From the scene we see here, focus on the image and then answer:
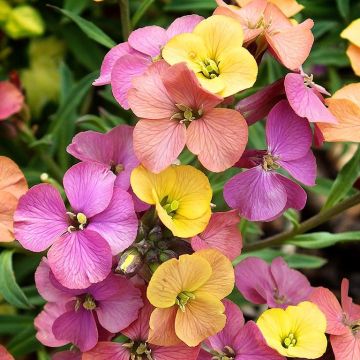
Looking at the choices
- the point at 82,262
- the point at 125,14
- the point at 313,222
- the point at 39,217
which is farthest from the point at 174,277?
the point at 125,14

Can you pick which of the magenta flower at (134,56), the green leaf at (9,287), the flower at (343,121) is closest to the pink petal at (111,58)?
the magenta flower at (134,56)

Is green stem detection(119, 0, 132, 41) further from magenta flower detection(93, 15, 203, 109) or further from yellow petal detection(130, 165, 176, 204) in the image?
yellow petal detection(130, 165, 176, 204)

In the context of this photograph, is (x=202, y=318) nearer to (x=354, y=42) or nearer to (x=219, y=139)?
(x=219, y=139)

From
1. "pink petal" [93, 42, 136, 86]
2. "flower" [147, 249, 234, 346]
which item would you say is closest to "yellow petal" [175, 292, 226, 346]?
"flower" [147, 249, 234, 346]

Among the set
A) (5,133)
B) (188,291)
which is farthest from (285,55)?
(5,133)

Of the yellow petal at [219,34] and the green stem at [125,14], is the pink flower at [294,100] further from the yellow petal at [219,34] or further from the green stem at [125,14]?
the green stem at [125,14]

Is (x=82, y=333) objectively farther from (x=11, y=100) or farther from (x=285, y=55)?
(x=11, y=100)
